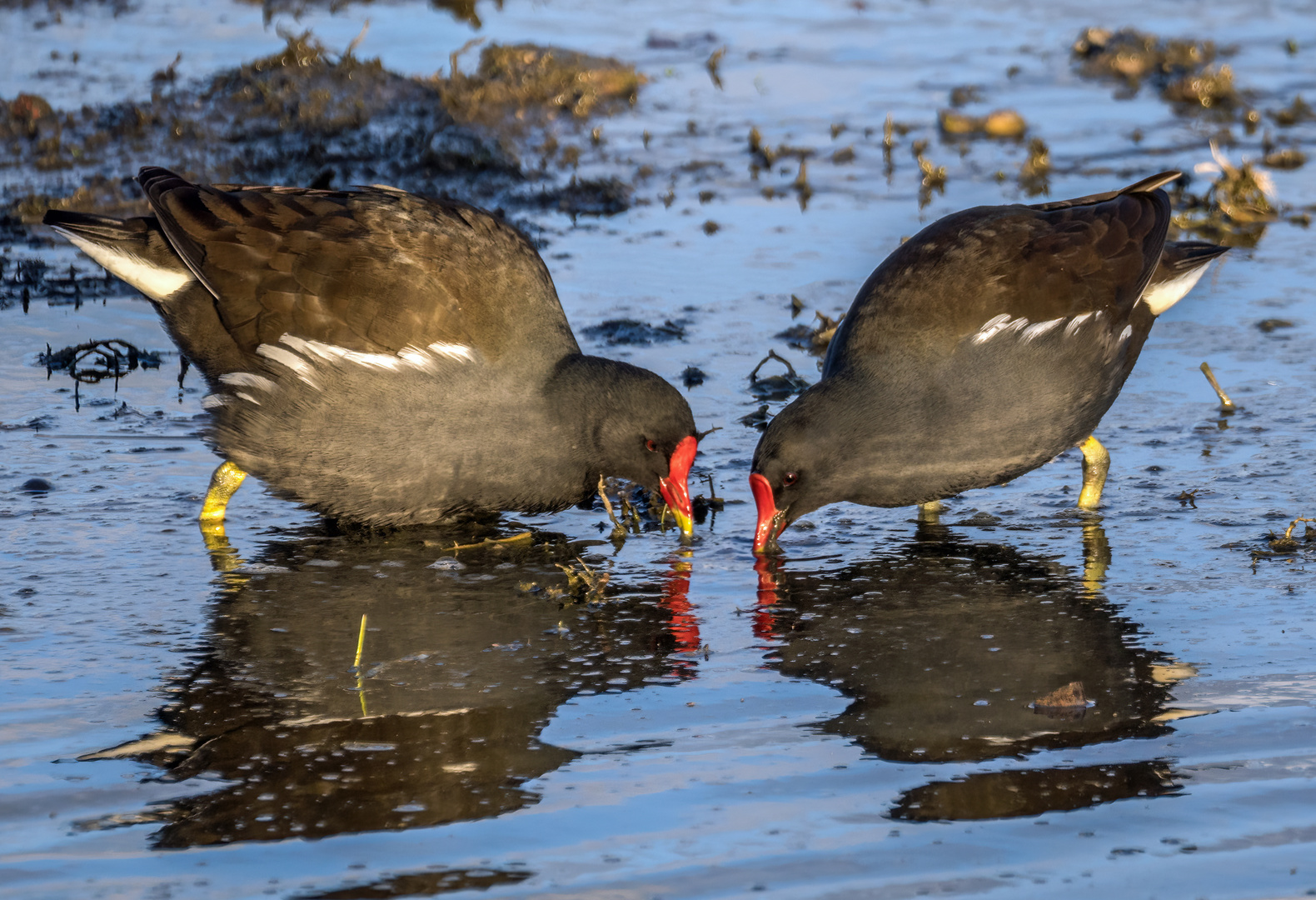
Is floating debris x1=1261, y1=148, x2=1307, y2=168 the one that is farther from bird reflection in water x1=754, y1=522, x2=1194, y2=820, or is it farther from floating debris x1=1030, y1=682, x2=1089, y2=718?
floating debris x1=1030, y1=682, x2=1089, y2=718

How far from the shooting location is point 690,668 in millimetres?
4156

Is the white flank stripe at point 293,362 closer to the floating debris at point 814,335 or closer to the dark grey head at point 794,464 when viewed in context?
the dark grey head at point 794,464

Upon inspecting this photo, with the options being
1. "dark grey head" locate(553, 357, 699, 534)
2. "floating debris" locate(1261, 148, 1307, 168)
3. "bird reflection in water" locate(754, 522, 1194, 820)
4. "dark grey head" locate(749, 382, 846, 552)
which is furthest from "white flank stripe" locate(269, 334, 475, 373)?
"floating debris" locate(1261, 148, 1307, 168)

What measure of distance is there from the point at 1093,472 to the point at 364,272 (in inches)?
105

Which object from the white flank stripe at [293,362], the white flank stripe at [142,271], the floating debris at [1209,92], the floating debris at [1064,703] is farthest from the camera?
the floating debris at [1209,92]

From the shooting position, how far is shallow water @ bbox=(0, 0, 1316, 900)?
3.19 meters

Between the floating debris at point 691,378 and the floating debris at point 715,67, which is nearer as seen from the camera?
the floating debris at point 691,378

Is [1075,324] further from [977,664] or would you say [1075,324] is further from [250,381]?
[250,381]

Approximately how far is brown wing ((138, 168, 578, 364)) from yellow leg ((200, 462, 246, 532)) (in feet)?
1.42

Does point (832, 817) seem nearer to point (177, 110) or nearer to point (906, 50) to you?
point (177, 110)

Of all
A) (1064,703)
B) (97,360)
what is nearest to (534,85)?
(97,360)

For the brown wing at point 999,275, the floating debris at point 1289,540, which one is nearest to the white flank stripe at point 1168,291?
the brown wing at point 999,275

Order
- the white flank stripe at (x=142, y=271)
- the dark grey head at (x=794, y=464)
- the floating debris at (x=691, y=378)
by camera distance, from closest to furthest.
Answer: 1. the dark grey head at (x=794, y=464)
2. the white flank stripe at (x=142, y=271)
3. the floating debris at (x=691, y=378)

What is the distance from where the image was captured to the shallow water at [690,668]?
319 centimetres
